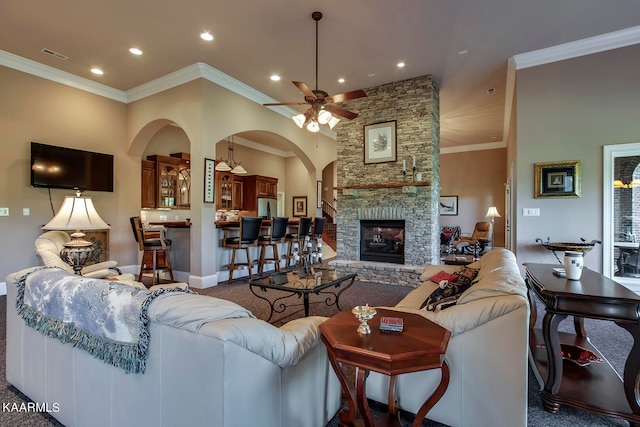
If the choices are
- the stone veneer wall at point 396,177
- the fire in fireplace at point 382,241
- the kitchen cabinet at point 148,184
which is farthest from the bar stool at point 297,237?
the kitchen cabinet at point 148,184

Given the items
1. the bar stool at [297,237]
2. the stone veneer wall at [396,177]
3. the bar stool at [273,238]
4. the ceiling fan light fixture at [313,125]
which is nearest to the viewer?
the ceiling fan light fixture at [313,125]

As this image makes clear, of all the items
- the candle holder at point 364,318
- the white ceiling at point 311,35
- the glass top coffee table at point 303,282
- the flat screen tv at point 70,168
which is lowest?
the glass top coffee table at point 303,282

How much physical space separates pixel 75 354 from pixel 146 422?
0.57 metres

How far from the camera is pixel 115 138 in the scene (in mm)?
5691

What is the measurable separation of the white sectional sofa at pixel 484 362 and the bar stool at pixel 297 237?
15.1 feet

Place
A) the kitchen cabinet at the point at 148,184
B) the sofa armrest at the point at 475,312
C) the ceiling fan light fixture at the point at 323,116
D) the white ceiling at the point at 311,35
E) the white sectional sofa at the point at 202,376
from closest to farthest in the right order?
the white sectional sofa at the point at 202,376, the sofa armrest at the point at 475,312, the white ceiling at the point at 311,35, the ceiling fan light fixture at the point at 323,116, the kitchen cabinet at the point at 148,184

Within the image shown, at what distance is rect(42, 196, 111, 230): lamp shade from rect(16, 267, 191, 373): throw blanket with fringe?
1.26 metres

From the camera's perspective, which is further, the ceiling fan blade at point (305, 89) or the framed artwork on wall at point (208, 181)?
the framed artwork on wall at point (208, 181)

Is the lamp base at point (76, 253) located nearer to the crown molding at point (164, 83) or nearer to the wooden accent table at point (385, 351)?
the wooden accent table at point (385, 351)

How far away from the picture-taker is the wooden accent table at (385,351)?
1196 mm

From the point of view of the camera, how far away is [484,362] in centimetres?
150

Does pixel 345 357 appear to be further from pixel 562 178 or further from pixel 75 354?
pixel 562 178

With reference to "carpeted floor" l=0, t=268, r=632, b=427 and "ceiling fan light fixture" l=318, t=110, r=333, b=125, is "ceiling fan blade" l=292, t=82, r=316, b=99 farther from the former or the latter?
"carpeted floor" l=0, t=268, r=632, b=427

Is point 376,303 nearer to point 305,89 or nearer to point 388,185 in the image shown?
point 388,185
